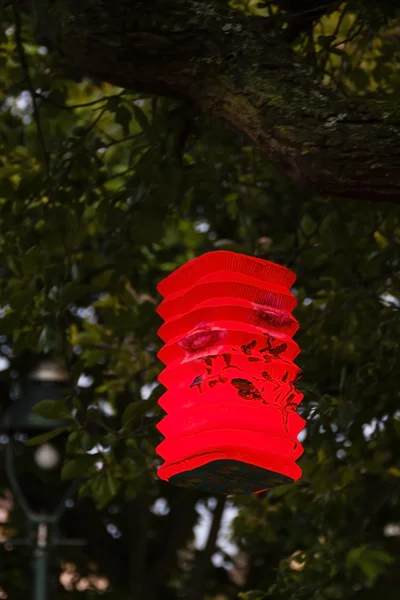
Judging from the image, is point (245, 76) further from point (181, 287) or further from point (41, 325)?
point (41, 325)

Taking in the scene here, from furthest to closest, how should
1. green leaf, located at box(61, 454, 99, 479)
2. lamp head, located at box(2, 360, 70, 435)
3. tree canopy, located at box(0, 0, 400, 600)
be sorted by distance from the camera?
lamp head, located at box(2, 360, 70, 435) → green leaf, located at box(61, 454, 99, 479) → tree canopy, located at box(0, 0, 400, 600)

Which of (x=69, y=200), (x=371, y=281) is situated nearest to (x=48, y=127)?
(x=69, y=200)

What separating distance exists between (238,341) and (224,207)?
354cm

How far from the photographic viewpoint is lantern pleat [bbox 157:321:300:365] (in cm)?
239

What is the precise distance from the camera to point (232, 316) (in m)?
2.43

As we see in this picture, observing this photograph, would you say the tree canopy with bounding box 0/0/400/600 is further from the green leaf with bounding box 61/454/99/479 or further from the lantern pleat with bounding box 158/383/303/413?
the lantern pleat with bounding box 158/383/303/413

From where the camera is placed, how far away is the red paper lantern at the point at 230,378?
2295 mm

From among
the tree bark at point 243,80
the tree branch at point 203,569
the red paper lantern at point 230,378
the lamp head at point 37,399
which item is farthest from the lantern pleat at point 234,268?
the tree branch at point 203,569

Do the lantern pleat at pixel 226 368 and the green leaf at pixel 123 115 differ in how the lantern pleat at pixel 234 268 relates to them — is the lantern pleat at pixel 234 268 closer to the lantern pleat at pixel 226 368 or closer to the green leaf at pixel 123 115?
the lantern pleat at pixel 226 368

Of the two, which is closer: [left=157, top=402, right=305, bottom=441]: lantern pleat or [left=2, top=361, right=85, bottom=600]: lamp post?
[left=157, top=402, right=305, bottom=441]: lantern pleat

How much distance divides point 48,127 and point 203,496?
13.3 feet

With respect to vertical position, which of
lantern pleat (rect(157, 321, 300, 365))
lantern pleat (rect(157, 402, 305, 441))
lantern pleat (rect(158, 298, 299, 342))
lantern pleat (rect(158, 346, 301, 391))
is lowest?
lantern pleat (rect(157, 402, 305, 441))

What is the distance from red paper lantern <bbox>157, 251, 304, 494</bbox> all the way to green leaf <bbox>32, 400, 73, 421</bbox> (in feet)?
4.27

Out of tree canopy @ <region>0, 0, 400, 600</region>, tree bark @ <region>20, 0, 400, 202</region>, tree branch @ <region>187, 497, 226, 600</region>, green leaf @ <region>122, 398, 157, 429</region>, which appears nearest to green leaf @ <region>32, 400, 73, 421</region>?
tree canopy @ <region>0, 0, 400, 600</region>
